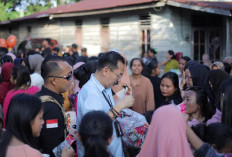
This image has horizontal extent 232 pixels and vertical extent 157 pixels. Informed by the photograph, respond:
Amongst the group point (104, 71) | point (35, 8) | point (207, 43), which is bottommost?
point (104, 71)

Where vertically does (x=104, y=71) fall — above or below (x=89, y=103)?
above

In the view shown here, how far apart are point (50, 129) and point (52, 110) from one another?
19cm

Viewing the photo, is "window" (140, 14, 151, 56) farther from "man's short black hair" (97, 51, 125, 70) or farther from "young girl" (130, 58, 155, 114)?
"man's short black hair" (97, 51, 125, 70)

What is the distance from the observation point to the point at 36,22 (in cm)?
2242

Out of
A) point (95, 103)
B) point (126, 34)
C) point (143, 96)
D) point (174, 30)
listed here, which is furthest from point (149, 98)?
point (126, 34)

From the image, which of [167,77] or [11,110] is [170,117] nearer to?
[11,110]

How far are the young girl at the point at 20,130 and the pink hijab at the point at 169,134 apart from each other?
987 millimetres

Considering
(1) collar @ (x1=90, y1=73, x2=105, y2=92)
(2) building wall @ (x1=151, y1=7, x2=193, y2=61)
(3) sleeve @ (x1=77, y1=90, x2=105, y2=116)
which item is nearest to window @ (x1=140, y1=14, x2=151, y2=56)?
(2) building wall @ (x1=151, y1=7, x2=193, y2=61)

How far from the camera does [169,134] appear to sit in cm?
262

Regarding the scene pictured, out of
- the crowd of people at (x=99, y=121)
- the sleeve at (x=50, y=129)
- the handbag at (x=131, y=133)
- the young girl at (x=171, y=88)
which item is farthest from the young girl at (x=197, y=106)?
the sleeve at (x=50, y=129)

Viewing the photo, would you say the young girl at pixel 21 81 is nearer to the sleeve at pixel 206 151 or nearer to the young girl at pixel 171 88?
the young girl at pixel 171 88

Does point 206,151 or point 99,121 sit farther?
point 206,151

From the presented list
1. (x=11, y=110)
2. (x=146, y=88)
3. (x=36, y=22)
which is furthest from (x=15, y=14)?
(x=11, y=110)

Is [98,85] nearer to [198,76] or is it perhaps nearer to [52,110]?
[52,110]
